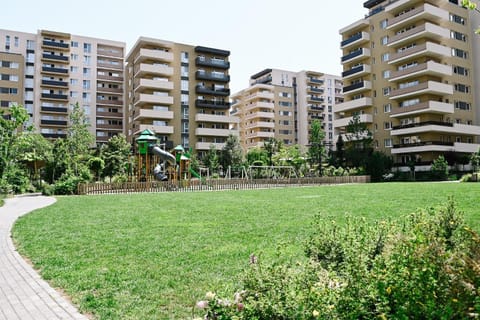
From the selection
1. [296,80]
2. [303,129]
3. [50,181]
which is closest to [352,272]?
[50,181]

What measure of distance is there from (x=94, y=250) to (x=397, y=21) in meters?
58.6

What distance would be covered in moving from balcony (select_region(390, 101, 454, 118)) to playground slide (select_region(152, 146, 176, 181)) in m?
34.3

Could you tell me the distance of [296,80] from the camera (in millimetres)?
101188

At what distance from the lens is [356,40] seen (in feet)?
205

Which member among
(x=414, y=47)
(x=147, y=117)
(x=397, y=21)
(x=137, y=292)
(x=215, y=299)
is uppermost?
(x=397, y=21)

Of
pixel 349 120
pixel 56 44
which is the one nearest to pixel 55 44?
pixel 56 44

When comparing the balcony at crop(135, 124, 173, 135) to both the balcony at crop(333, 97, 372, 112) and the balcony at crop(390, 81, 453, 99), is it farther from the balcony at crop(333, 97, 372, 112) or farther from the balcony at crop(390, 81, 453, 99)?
the balcony at crop(390, 81, 453, 99)

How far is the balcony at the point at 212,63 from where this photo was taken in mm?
69250

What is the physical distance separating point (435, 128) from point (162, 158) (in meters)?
36.0

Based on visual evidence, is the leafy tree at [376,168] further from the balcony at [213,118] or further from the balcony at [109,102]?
the balcony at [109,102]

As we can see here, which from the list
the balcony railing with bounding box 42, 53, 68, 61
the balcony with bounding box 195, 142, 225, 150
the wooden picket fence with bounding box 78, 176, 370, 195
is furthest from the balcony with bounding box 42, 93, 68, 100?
the wooden picket fence with bounding box 78, 176, 370, 195

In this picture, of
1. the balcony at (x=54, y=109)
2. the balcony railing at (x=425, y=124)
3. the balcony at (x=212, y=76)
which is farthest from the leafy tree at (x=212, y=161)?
the balcony at (x=54, y=109)

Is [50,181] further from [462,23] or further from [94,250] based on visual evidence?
[462,23]

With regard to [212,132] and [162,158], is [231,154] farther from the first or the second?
[162,158]
